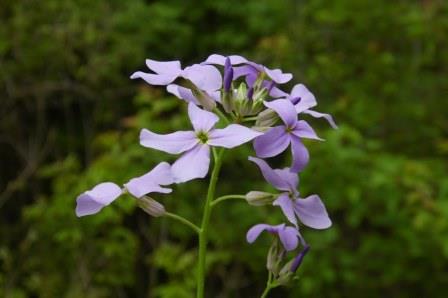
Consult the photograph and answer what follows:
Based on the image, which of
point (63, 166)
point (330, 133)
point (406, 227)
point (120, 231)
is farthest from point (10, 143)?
point (406, 227)

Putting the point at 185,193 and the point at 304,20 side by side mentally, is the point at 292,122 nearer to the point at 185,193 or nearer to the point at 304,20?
the point at 185,193

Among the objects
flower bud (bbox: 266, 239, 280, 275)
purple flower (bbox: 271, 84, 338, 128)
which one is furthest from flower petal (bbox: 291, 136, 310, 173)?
flower bud (bbox: 266, 239, 280, 275)

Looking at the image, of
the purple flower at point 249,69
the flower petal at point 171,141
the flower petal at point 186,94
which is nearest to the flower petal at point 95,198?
the flower petal at point 171,141

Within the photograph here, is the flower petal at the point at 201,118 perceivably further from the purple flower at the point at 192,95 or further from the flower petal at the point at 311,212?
Answer: the flower petal at the point at 311,212

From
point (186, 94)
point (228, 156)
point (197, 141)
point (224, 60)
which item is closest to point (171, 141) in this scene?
point (197, 141)

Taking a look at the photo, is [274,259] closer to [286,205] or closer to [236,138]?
[286,205]

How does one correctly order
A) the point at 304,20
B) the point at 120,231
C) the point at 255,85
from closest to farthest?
1. the point at 255,85
2. the point at 120,231
3. the point at 304,20
